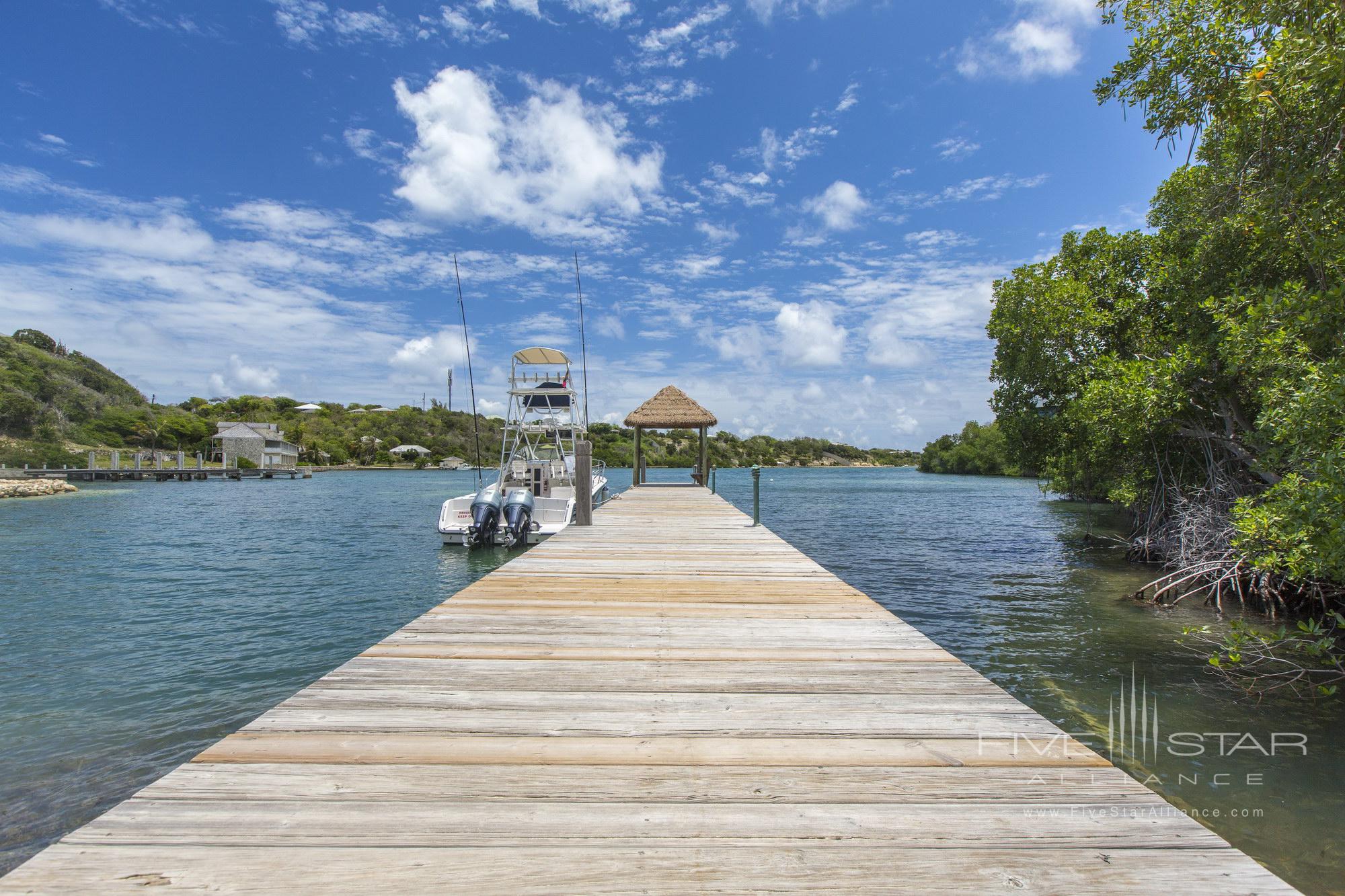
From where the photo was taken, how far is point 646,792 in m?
2.18

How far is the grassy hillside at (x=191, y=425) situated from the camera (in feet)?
225

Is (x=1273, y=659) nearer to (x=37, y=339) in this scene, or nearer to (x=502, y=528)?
(x=502, y=528)

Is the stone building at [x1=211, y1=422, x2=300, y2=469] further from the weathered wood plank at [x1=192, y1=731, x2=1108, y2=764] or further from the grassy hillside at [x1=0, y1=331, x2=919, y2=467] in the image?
the weathered wood plank at [x1=192, y1=731, x2=1108, y2=764]

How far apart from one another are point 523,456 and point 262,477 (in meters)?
64.9

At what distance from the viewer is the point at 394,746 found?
98.2 inches

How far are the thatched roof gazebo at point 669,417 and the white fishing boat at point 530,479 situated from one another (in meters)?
1.66

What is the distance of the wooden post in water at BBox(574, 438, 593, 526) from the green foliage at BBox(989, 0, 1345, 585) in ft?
27.8

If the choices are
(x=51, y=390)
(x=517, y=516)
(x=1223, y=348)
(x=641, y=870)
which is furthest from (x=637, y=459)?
(x=51, y=390)

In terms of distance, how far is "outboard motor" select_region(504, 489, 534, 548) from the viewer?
16516 mm

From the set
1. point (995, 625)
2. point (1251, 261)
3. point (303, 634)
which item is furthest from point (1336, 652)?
point (303, 634)

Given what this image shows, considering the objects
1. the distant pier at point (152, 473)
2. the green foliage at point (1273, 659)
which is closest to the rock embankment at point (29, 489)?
the distant pier at point (152, 473)

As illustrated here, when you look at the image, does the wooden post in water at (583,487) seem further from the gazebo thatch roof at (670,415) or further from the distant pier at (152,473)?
the distant pier at (152,473)

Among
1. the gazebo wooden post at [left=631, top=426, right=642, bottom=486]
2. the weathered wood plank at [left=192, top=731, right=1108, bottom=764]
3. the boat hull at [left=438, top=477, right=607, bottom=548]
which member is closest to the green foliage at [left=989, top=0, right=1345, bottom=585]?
the weathered wood plank at [left=192, top=731, right=1108, bottom=764]

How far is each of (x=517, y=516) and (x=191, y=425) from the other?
94.7 m
